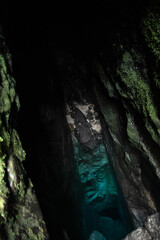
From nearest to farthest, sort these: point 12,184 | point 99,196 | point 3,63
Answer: point 12,184 < point 3,63 < point 99,196

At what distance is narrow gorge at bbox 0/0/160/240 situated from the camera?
170 centimetres

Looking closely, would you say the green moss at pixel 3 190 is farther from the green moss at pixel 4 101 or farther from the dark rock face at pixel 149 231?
the dark rock face at pixel 149 231

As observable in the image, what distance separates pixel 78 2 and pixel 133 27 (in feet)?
5.15

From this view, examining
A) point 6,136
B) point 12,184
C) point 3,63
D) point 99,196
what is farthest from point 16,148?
point 99,196

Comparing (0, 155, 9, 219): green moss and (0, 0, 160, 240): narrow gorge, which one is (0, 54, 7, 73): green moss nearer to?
(0, 0, 160, 240): narrow gorge

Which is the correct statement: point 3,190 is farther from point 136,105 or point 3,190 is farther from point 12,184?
point 136,105

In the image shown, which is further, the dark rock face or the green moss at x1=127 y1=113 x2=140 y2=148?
the green moss at x1=127 y1=113 x2=140 y2=148

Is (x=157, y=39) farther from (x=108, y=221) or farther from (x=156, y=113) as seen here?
(x=108, y=221)

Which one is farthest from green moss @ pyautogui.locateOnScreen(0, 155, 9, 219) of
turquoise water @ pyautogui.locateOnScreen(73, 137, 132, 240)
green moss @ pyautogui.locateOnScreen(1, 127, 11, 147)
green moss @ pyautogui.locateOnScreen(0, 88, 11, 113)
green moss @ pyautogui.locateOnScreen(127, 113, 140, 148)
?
turquoise water @ pyautogui.locateOnScreen(73, 137, 132, 240)

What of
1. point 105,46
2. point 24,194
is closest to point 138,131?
point 105,46

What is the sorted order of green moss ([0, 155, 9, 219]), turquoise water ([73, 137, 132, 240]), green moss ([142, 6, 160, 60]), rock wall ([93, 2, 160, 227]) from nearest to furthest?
green moss ([0, 155, 9, 219]), green moss ([142, 6, 160, 60]), rock wall ([93, 2, 160, 227]), turquoise water ([73, 137, 132, 240])

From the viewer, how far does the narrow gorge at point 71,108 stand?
5.57 feet

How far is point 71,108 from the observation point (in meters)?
4.72

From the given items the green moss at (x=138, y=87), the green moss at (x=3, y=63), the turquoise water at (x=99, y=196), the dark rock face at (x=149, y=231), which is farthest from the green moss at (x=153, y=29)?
the turquoise water at (x=99, y=196)
